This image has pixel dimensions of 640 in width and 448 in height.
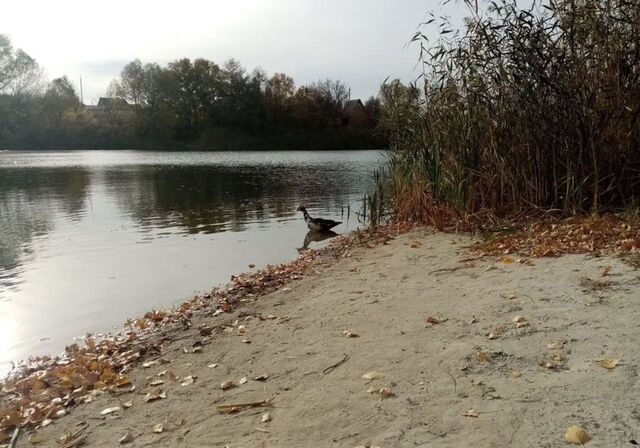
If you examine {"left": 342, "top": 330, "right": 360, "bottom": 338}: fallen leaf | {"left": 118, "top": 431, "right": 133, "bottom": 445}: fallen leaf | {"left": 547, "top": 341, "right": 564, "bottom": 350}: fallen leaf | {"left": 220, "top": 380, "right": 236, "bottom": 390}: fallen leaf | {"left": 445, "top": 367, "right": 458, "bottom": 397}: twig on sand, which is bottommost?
{"left": 118, "top": 431, "right": 133, "bottom": 445}: fallen leaf

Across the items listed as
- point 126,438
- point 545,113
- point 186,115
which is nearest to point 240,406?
point 126,438

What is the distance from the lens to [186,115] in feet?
290

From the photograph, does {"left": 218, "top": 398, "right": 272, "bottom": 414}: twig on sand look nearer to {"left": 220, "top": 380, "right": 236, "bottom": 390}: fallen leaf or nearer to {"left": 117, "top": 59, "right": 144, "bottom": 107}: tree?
{"left": 220, "top": 380, "right": 236, "bottom": 390}: fallen leaf

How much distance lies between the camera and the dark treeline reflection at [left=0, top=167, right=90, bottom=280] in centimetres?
1297

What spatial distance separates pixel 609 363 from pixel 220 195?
2166 cm

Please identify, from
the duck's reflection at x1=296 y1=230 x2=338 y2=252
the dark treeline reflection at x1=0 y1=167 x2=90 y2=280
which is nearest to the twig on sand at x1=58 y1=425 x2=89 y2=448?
the dark treeline reflection at x1=0 y1=167 x2=90 y2=280

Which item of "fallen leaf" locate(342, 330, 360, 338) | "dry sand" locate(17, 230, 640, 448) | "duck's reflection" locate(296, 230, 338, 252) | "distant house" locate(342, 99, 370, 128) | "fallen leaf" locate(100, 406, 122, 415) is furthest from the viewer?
"distant house" locate(342, 99, 370, 128)

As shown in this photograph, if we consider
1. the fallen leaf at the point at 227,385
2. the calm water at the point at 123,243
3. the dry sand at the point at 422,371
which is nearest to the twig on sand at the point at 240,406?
the dry sand at the point at 422,371

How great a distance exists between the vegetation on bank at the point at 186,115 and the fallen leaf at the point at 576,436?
7746cm

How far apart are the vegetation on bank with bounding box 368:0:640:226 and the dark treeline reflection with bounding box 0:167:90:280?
29.8 feet

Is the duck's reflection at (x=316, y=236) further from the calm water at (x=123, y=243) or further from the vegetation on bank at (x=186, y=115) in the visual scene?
the vegetation on bank at (x=186, y=115)

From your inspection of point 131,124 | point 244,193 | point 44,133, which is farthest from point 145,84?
point 244,193

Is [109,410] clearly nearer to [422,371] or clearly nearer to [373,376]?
[373,376]

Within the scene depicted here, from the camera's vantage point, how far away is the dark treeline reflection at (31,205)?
1297 centimetres
